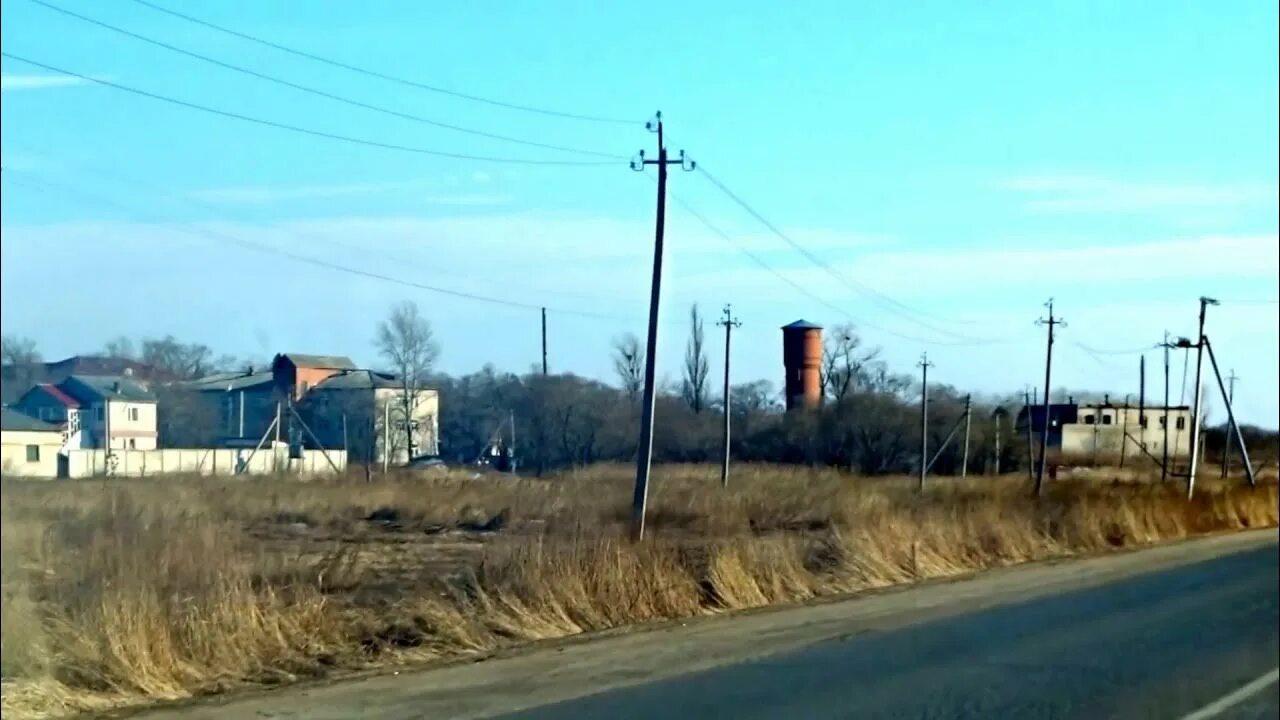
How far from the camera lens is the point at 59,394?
522 inches

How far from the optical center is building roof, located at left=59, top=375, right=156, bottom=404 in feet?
46.7

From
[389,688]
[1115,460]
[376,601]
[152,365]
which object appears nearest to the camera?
Answer: [389,688]

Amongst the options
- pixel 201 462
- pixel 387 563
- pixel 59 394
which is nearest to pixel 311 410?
pixel 387 563

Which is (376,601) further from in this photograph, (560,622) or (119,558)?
(119,558)

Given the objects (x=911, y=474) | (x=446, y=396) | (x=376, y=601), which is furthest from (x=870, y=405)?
(x=376, y=601)

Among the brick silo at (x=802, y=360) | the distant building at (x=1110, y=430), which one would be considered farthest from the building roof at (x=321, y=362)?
the distant building at (x=1110, y=430)

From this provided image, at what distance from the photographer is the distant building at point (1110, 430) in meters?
87.7

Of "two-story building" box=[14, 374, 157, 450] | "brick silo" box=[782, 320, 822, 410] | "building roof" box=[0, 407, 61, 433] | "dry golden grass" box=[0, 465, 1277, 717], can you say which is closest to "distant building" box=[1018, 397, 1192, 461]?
"brick silo" box=[782, 320, 822, 410]

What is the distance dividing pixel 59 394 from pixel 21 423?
1328 mm

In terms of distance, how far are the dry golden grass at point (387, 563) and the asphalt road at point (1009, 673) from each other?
364cm

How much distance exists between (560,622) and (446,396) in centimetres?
1426

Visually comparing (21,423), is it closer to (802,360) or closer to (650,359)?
(650,359)

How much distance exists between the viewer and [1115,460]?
87.3m

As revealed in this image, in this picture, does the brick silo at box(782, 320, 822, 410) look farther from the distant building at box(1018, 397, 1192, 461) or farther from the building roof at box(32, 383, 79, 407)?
the building roof at box(32, 383, 79, 407)
